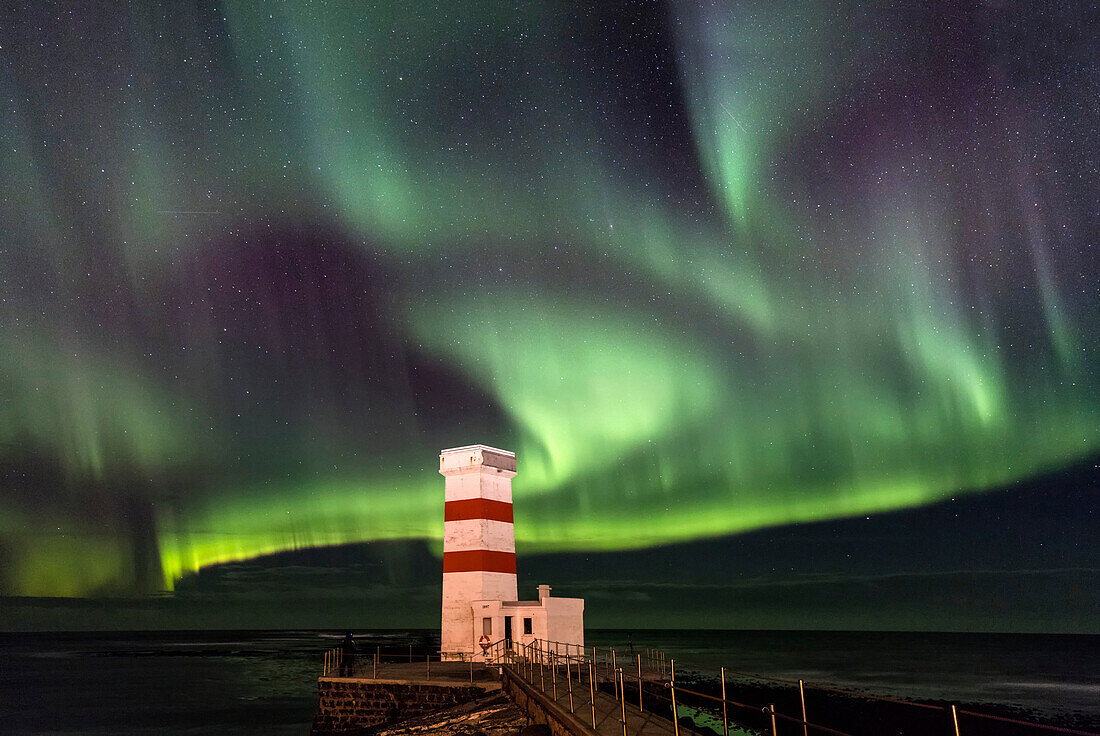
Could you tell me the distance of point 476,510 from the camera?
26.0 meters

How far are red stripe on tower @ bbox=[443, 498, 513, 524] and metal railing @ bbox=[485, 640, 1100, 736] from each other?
4.14 metres

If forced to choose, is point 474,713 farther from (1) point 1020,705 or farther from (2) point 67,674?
(2) point 67,674

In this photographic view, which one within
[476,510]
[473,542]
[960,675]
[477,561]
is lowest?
[960,675]

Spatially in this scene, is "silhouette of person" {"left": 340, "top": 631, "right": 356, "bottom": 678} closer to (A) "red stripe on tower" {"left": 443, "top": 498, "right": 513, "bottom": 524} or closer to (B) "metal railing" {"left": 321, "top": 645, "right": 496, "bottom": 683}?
(B) "metal railing" {"left": 321, "top": 645, "right": 496, "bottom": 683}

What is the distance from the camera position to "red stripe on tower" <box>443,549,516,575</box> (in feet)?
→ 84.7

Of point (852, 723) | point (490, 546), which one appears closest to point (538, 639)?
point (490, 546)

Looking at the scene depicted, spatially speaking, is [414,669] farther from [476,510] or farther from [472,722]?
[472,722]

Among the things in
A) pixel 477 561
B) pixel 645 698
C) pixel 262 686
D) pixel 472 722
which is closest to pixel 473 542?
pixel 477 561

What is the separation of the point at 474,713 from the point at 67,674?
255ft

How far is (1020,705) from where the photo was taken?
4775cm

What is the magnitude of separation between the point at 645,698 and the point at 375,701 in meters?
11.4

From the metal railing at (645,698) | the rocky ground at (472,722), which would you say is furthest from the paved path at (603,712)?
the rocky ground at (472,722)

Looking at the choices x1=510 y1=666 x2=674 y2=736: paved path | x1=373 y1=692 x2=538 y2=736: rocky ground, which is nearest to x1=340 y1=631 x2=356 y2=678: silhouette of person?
x1=373 y1=692 x2=538 y2=736: rocky ground

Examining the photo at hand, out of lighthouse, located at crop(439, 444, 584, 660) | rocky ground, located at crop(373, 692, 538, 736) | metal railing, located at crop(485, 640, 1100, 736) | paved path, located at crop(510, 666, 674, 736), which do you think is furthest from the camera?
lighthouse, located at crop(439, 444, 584, 660)
